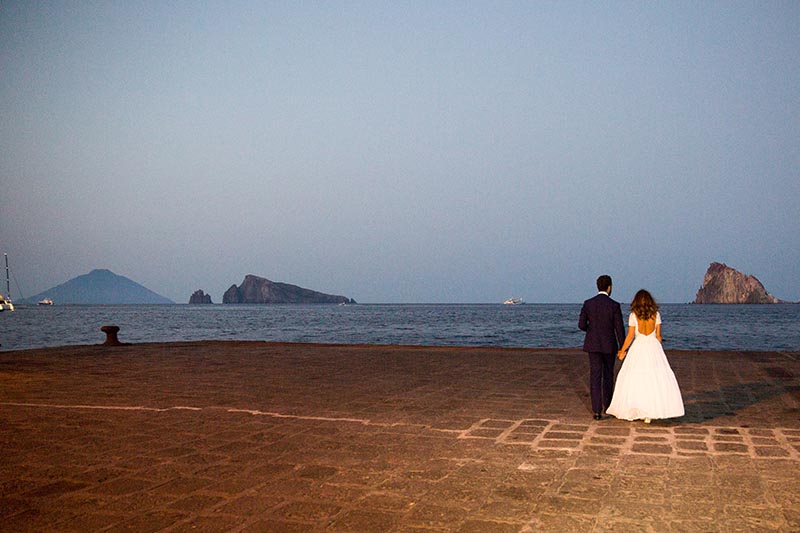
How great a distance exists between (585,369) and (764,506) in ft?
32.3

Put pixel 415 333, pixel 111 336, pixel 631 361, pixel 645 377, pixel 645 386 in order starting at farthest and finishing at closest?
1. pixel 415 333
2. pixel 111 336
3. pixel 631 361
4. pixel 645 377
5. pixel 645 386

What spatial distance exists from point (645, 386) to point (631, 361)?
0.41m

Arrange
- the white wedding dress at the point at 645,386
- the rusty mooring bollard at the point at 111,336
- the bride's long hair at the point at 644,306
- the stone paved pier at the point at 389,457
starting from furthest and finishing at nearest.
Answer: the rusty mooring bollard at the point at 111,336 → the bride's long hair at the point at 644,306 → the white wedding dress at the point at 645,386 → the stone paved pier at the point at 389,457

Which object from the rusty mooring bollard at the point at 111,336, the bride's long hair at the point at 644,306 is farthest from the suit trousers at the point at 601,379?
the rusty mooring bollard at the point at 111,336

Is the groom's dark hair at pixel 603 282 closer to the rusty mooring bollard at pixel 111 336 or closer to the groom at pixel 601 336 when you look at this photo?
the groom at pixel 601 336

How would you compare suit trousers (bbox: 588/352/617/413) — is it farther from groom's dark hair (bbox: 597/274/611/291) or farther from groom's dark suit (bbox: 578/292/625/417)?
groom's dark hair (bbox: 597/274/611/291)

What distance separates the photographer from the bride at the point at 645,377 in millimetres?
7691

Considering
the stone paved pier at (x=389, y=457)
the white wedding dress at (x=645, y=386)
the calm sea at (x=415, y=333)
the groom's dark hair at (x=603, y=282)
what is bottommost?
the calm sea at (x=415, y=333)

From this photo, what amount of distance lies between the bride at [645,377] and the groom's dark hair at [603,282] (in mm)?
386

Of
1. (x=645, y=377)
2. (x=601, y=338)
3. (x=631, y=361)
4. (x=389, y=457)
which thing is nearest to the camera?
Result: (x=389, y=457)

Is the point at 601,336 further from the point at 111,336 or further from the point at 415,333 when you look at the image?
the point at 415,333

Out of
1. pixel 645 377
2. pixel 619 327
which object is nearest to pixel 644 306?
pixel 619 327

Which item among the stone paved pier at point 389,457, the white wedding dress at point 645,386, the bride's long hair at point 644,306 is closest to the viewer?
the stone paved pier at point 389,457

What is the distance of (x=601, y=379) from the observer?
8.33 metres
